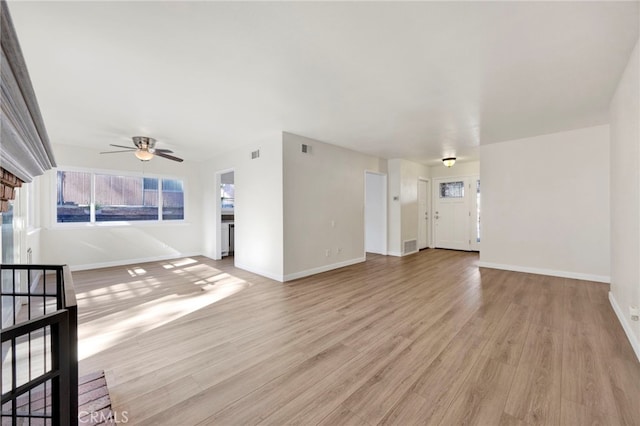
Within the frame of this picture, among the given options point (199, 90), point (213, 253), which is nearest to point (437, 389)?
point (199, 90)

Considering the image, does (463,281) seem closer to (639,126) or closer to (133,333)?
(639,126)

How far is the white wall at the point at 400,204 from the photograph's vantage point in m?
6.62

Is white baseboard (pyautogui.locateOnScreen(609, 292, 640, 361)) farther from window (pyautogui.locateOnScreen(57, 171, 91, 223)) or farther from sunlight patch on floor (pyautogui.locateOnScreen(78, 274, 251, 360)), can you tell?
window (pyautogui.locateOnScreen(57, 171, 91, 223))

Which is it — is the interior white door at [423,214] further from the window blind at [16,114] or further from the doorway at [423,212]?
the window blind at [16,114]

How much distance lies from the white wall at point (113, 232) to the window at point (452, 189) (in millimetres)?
6822

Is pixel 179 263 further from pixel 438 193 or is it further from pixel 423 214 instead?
pixel 438 193

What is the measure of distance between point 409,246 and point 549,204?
3.01 metres

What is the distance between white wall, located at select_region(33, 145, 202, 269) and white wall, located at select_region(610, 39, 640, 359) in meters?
7.40

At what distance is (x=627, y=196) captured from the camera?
250 centimetres

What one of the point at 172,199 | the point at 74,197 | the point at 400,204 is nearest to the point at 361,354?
the point at 400,204

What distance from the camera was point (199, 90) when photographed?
111 inches

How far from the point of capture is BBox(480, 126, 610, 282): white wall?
4.19 m

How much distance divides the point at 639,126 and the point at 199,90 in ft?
13.1

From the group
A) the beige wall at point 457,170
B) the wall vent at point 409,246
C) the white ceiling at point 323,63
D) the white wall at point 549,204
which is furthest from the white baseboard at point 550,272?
the beige wall at point 457,170
